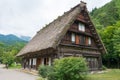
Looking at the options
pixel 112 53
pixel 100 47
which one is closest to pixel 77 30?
pixel 100 47

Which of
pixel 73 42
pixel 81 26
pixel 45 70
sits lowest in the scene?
pixel 45 70

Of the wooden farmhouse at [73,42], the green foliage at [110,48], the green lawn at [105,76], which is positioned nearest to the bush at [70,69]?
the green lawn at [105,76]

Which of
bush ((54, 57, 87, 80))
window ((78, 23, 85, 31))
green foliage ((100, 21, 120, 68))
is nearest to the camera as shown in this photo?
bush ((54, 57, 87, 80))

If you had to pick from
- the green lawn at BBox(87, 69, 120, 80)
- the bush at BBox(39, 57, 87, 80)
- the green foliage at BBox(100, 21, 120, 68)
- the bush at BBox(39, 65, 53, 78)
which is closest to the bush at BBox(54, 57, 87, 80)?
the bush at BBox(39, 57, 87, 80)

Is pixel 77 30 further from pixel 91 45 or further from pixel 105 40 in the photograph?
pixel 105 40

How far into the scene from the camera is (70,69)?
621 inches

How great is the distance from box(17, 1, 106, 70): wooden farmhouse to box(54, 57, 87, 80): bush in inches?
229

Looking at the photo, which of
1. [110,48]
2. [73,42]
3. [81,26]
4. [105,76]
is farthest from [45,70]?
[110,48]

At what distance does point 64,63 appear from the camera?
639 inches

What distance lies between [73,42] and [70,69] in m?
10.2

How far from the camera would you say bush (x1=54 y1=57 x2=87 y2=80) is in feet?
52.1

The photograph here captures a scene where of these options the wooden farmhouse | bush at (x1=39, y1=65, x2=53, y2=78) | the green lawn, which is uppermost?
the wooden farmhouse

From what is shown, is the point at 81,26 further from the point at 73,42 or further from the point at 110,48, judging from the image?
the point at 110,48

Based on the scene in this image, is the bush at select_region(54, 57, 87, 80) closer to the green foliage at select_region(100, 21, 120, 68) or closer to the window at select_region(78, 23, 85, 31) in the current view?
the window at select_region(78, 23, 85, 31)
